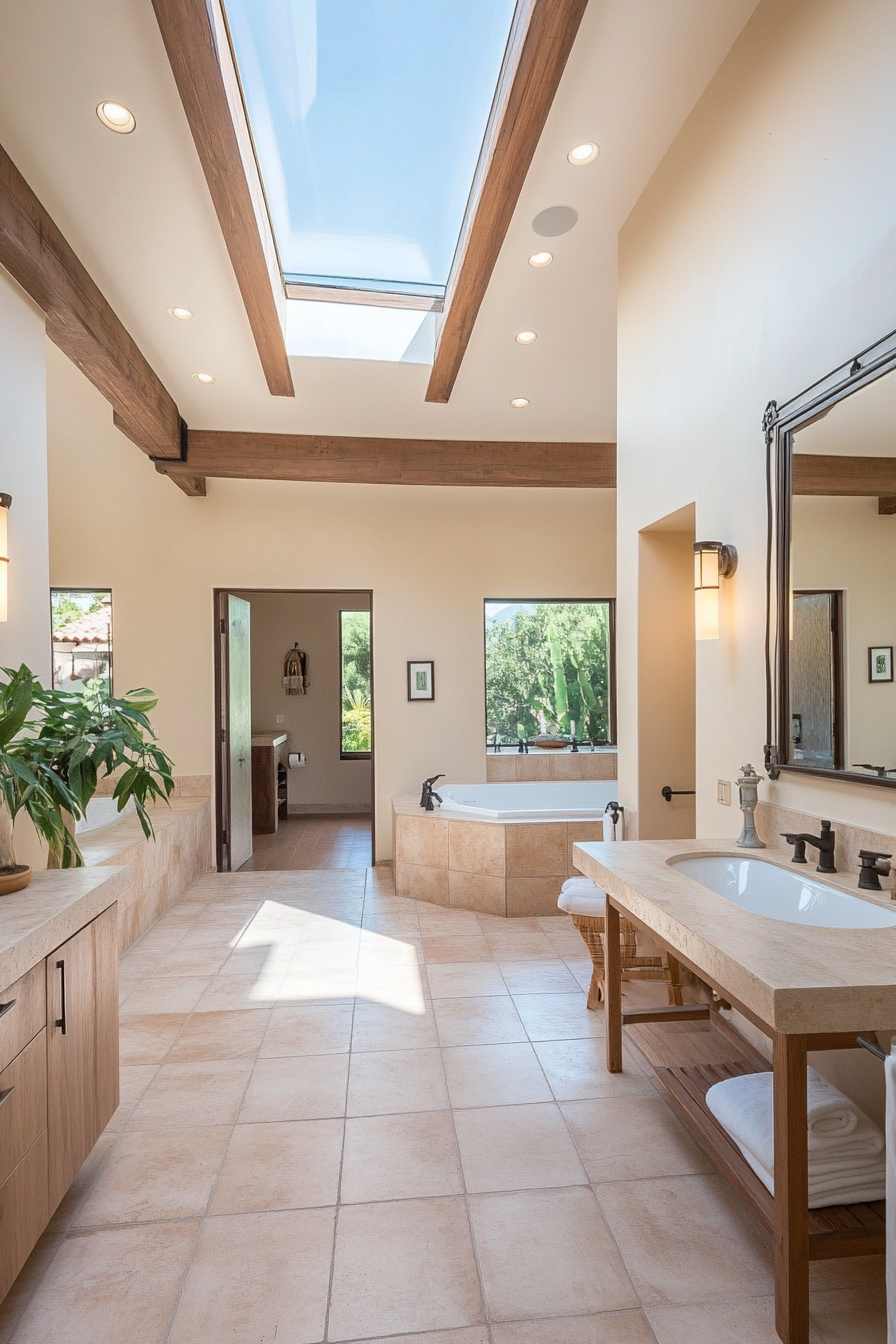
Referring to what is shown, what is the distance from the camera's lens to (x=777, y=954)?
1.41m

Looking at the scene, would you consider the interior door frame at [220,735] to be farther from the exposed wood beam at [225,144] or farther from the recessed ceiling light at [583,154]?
the recessed ceiling light at [583,154]

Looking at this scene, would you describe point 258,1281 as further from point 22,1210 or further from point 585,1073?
point 585,1073

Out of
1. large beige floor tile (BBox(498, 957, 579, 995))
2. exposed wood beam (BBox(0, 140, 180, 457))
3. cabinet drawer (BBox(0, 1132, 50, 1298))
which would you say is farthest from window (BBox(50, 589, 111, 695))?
cabinet drawer (BBox(0, 1132, 50, 1298))

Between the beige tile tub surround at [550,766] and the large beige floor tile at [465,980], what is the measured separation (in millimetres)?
2291

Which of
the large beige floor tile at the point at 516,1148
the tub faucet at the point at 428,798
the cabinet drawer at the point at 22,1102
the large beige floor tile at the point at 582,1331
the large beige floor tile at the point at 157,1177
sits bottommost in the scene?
the large beige floor tile at the point at 157,1177

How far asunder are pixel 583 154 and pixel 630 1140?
10.6 ft

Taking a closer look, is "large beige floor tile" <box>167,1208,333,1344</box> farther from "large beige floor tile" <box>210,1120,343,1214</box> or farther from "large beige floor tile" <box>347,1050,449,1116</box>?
"large beige floor tile" <box>347,1050,449,1116</box>

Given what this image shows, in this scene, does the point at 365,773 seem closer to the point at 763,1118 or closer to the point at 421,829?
the point at 421,829

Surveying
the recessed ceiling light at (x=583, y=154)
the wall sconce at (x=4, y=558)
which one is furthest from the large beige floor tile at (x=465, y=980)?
the recessed ceiling light at (x=583, y=154)

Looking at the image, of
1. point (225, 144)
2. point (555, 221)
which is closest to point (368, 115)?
point (225, 144)

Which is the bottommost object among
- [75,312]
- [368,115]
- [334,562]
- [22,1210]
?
[22,1210]

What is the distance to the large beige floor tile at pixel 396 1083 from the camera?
92.7 inches

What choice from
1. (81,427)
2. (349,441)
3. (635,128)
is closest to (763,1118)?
(635,128)

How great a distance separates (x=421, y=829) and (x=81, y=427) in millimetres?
3786
